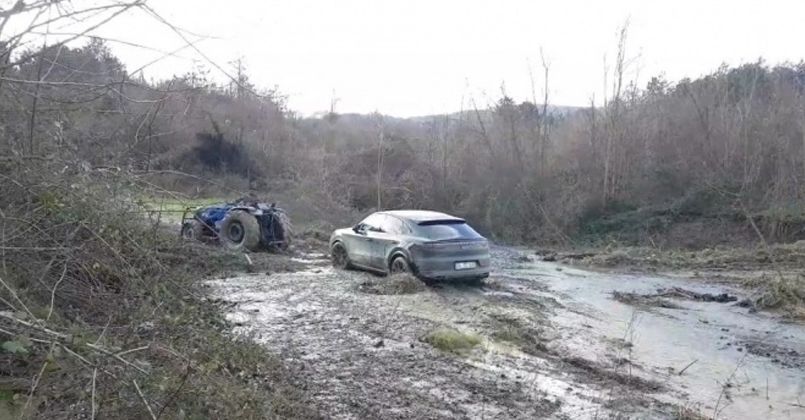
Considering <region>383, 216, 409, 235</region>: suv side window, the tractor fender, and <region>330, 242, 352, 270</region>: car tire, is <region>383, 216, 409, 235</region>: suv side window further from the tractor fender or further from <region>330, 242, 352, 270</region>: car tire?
the tractor fender

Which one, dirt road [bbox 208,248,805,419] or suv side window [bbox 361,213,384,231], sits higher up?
suv side window [bbox 361,213,384,231]

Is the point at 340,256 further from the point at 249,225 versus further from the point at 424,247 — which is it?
the point at 424,247

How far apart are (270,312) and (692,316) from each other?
26.2 feet

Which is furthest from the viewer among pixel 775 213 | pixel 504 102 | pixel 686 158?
pixel 504 102

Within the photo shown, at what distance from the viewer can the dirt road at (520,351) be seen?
6477 mm

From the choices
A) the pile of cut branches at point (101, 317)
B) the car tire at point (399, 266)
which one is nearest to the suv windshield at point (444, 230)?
the car tire at point (399, 266)

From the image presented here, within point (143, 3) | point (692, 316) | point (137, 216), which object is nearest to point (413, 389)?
point (137, 216)

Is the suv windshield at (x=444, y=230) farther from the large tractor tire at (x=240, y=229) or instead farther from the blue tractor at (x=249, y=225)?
the large tractor tire at (x=240, y=229)

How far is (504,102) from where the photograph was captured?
106ft

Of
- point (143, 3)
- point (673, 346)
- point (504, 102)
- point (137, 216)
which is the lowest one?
point (673, 346)

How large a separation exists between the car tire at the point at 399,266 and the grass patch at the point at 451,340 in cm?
390

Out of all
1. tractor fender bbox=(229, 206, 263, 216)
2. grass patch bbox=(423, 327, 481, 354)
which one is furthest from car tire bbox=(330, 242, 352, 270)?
grass patch bbox=(423, 327, 481, 354)

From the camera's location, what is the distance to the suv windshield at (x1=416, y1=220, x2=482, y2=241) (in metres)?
12.7

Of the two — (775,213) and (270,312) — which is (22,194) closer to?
(270,312)
